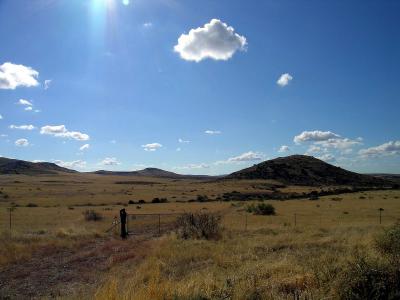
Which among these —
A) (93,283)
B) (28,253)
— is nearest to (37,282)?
(93,283)

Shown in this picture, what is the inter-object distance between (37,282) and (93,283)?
2.25 metres

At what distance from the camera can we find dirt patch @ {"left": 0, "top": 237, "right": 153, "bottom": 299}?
41.0 ft

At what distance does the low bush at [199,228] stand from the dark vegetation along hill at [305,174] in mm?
142060

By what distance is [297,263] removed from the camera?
13031mm

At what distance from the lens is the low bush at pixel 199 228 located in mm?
23516

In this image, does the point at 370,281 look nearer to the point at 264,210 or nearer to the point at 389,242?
the point at 389,242

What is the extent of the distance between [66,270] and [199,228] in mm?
9154

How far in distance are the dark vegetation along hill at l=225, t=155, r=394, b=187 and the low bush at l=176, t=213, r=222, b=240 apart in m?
142

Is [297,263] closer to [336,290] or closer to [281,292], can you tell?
[281,292]

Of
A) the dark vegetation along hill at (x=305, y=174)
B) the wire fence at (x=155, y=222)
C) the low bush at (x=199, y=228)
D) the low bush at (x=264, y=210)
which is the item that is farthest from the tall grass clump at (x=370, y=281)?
the dark vegetation along hill at (x=305, y=174)

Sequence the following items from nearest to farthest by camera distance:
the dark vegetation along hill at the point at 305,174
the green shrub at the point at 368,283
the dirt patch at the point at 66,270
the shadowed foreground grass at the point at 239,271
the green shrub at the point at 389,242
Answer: the green shrub at the point at 368,283
the shadowed foreground grass at the point at 239,271
the dirt patch at the point at 66,270
the green shrub at the point at 389,242
the dark vegetation along hill at the point at 305,174

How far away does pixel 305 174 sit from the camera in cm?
17862

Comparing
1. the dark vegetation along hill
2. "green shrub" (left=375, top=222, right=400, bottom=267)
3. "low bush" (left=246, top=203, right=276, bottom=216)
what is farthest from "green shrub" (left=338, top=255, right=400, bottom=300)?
the dark vegetation along hill

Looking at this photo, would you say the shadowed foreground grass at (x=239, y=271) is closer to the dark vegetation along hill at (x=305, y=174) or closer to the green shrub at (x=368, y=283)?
the green shrub at (x=368, y=283)
